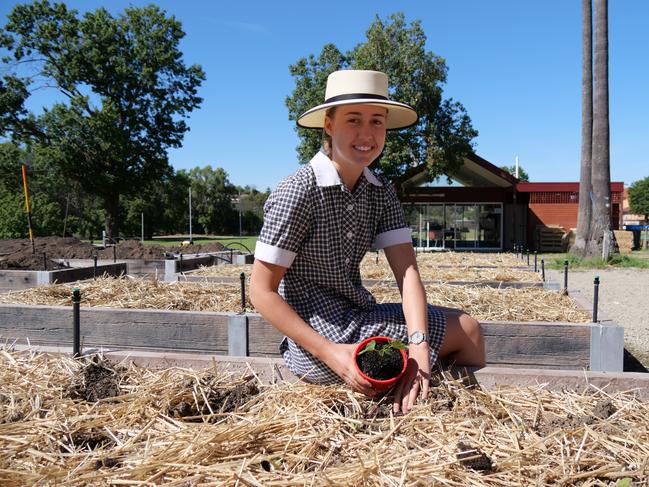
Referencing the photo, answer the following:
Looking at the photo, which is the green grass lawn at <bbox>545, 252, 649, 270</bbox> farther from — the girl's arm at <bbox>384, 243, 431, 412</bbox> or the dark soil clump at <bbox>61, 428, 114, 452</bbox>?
the dark soil clump at <bbox>61, 428, 114, 452</bbox>

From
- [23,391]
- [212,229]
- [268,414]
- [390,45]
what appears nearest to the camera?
[268,414]

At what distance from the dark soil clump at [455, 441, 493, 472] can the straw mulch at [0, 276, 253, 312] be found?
10.6ft

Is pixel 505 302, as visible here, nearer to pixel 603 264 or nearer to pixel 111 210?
pixel 603 264

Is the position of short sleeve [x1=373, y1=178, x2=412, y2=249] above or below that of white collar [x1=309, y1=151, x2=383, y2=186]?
below

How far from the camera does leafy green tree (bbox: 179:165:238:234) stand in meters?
62.3

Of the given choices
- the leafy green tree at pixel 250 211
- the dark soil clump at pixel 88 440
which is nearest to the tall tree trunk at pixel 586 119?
the dark soil clump at pixel 88 440

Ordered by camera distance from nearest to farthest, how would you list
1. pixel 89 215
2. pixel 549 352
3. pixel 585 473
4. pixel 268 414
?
pixel 585 473, pixel 268 414, pixel 549 352, pixel 89 215

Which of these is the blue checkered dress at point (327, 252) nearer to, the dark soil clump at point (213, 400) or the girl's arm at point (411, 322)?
the girl's arm at point (411, 322)

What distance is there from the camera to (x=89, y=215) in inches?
2040

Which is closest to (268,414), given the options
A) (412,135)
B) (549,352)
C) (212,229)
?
(549,352)

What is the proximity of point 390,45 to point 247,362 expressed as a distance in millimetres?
20794

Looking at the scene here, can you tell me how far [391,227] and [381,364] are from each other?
76cm

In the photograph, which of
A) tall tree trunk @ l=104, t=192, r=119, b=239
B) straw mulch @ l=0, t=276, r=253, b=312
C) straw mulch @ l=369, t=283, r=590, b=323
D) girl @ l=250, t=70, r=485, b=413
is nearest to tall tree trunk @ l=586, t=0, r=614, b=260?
straw mulch @ l=369, t=283, r=590, b=323

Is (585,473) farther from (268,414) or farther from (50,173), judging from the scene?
(50,173)
